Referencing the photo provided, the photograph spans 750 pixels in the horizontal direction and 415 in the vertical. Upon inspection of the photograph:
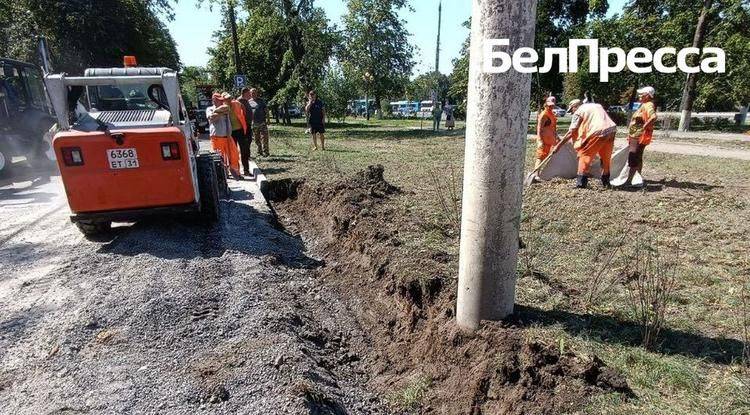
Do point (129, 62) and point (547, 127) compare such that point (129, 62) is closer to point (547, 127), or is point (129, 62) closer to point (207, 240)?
point (207, 240)

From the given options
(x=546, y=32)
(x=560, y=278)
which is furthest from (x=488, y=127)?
(x=546, y=32)

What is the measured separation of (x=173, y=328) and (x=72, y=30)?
24.7m

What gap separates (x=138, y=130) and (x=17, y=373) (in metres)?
2.96

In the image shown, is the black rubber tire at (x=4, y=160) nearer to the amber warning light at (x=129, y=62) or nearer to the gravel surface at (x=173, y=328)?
the gravel surface at (x=173, y=328)

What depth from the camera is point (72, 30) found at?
2236cm

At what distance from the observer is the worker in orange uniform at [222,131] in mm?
8898

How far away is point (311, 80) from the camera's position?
916 inches

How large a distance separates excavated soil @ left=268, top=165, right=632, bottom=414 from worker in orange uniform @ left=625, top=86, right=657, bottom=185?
4037 millimetres

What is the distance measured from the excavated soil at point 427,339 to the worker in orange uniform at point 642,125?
4037mm

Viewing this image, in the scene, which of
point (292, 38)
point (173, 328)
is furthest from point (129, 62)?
point (292, 38)

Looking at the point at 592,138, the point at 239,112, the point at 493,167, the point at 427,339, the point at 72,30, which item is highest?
the point at 72,30

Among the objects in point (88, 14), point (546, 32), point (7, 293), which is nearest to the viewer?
point (7, 293)

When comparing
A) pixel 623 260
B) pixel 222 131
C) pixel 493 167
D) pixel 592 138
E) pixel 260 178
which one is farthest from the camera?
pixel 222 131

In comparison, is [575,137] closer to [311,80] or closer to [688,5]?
[311,80]
